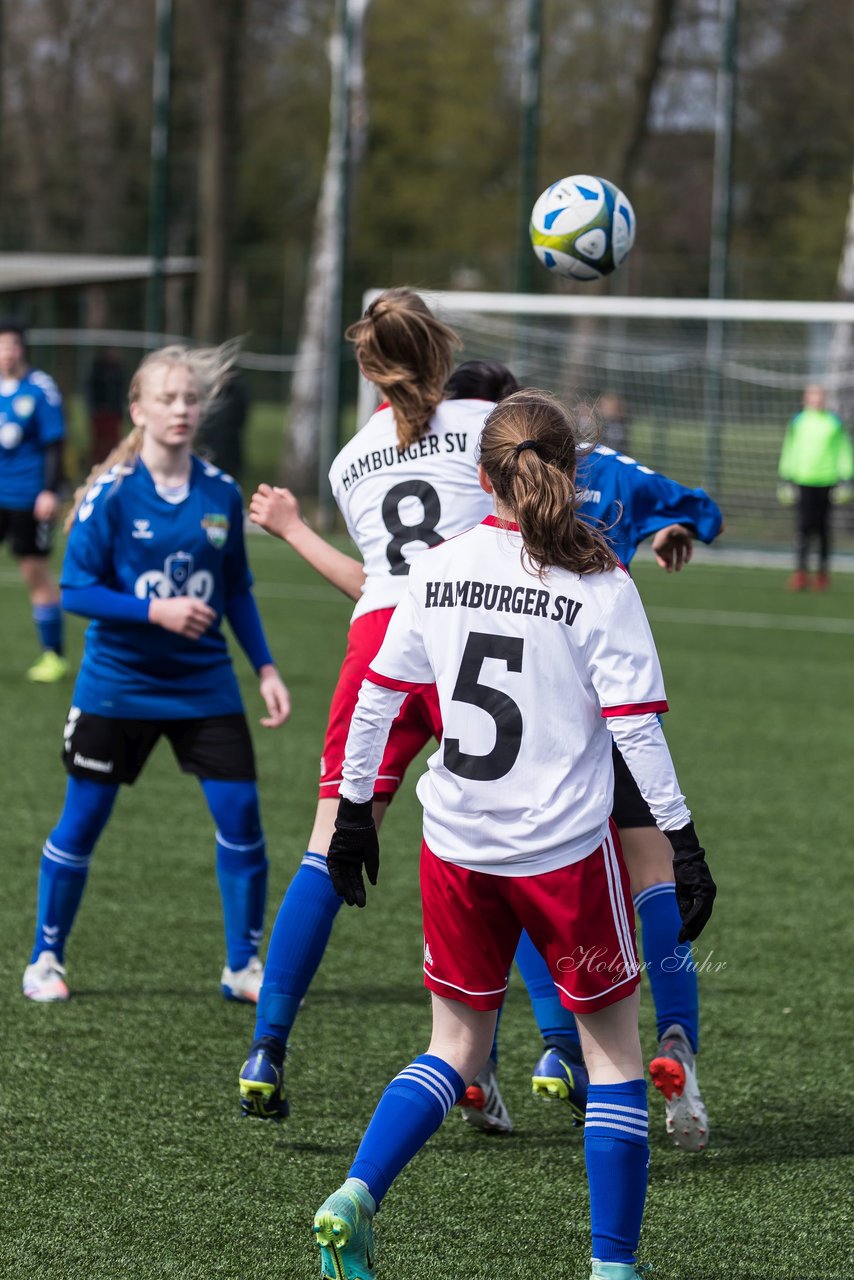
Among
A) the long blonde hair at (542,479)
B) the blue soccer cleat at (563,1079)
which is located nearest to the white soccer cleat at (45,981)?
the blue soccer cleat at (563,1079)

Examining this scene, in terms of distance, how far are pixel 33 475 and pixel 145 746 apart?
19.5 ft

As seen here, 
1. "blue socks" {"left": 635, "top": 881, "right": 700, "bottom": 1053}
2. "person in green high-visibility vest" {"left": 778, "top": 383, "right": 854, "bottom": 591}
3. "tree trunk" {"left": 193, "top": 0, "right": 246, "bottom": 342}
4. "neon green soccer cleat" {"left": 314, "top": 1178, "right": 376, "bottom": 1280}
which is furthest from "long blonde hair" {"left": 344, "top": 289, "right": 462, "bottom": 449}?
"tree trunk" {"left": 193, "top": 0, "right": 246, "bottom": 342}

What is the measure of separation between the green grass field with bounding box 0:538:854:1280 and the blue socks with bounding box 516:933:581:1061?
0.69 feet

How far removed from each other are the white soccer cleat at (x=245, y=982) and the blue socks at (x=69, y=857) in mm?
483

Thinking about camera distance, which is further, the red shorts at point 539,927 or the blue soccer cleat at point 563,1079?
the blue soccer cleat at point 563,1079

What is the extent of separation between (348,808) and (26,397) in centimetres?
765

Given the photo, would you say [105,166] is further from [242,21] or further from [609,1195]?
[609,1195]

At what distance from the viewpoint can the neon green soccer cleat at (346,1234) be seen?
2840 mm

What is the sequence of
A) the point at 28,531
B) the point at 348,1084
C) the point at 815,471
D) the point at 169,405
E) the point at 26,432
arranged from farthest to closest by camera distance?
the point at 815,471, the point at 28,531, the point at 26,432, the point at 169,405, the point at 348,1084

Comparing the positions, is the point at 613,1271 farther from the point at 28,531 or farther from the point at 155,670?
the point at 28,531

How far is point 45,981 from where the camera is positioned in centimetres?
482

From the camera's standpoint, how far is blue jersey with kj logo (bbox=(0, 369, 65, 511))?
1018 centimetres

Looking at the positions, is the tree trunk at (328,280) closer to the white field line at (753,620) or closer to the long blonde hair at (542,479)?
the white field line at (753,620)

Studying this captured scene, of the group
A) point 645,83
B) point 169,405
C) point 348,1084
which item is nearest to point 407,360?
point 169,405
